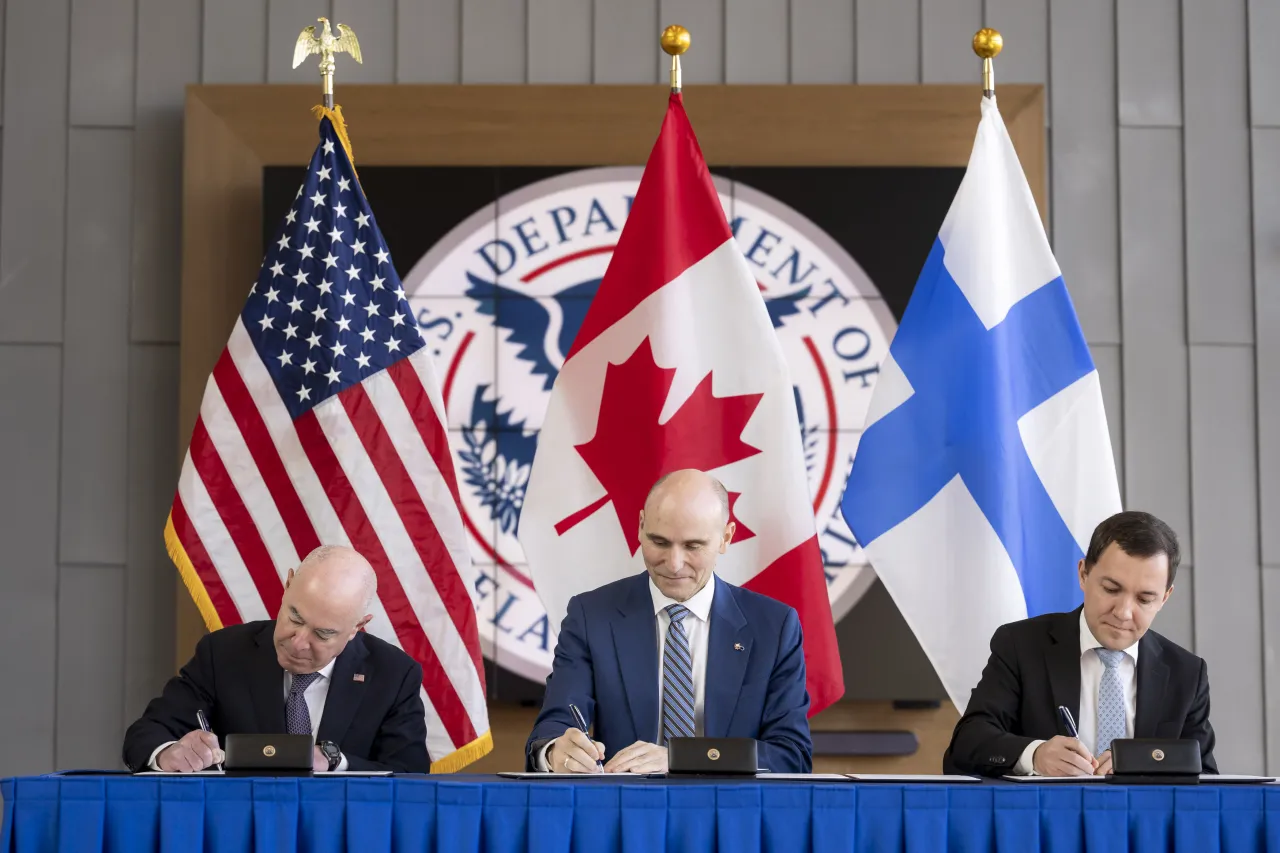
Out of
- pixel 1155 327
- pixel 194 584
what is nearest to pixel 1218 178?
pixel 1155 327

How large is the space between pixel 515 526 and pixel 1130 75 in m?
2.46

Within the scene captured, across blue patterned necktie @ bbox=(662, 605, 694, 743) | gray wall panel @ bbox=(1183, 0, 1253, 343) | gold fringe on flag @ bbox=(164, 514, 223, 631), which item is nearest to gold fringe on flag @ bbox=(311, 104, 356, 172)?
gold fringe on flag @ bbox=(164, 514, 223, 631)

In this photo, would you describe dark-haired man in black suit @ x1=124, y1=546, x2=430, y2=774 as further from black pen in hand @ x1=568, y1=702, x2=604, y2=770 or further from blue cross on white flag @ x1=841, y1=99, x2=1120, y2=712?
blue cross on white flag @ x1=841, y1=99, x2=1120, y2=712

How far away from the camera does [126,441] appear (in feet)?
13.9

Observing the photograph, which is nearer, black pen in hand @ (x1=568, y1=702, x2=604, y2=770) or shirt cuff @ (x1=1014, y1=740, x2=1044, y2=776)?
shirt cuff @ (x1=1014, y1=740, x2=1044, y2=776)

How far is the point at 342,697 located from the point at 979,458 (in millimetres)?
1726

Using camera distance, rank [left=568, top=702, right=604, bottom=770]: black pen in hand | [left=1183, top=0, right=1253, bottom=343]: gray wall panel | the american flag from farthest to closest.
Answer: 1. [left=1183, top=0, right=1253, bottom=343]: gray wall panel
2. the american flag
3. [left=568, top=702, right=604, bottom=770]: black pen in hand

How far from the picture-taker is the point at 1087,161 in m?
4.31

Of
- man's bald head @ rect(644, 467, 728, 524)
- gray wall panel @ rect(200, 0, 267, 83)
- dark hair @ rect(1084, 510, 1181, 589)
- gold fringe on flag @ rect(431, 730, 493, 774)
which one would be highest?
gray wall panel @ rect(200, 0, 267, 83)

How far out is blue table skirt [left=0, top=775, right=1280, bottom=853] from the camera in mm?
2186

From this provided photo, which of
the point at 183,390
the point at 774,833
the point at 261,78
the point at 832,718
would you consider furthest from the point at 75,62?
the point at 774,833

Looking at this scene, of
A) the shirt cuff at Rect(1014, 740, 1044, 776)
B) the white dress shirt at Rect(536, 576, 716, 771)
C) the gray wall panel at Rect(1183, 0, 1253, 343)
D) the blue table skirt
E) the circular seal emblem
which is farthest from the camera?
the gray wall panel at Rect(1183, 0, 1253, 343)

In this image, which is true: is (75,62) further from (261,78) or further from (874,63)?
(874,63)

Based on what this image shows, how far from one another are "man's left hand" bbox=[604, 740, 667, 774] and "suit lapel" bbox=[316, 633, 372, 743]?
2.56 feet
